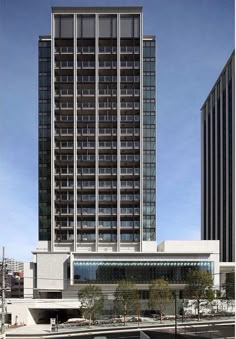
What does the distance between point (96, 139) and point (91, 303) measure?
205 inches

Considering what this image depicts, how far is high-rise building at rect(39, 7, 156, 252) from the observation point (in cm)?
1070

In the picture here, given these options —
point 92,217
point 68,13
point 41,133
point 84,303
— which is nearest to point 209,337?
point 84,303

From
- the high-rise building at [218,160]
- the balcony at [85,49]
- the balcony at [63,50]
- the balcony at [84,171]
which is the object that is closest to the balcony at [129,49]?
the balcony at [85,49]

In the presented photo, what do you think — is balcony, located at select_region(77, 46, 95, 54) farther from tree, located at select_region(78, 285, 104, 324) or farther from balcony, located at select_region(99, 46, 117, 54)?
tree, located at select_region(78, 285, 104, 324)

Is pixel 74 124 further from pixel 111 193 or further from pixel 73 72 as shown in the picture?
pixel 111 193

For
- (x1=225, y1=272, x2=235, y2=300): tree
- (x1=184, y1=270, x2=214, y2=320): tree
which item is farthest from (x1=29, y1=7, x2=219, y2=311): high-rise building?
(x1=225, y1=272, x2=235, y2=300): tree

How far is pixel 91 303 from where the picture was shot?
21.4ft

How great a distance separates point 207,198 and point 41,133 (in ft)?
17.8

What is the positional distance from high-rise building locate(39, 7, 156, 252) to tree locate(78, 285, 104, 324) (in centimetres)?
354

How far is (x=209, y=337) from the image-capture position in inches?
97.4

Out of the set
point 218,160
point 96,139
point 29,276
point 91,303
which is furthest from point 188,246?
point 91,303

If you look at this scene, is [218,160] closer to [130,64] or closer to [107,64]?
[130,64]

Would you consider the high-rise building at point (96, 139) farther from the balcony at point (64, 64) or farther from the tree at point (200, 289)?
the tree at point (200, 289)

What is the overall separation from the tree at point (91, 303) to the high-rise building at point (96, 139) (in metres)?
3.54
